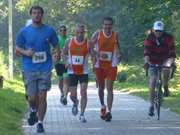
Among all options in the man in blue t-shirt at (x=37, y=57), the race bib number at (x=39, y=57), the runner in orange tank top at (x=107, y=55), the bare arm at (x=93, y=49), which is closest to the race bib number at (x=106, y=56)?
the runner in orange tank top at (x=107, y=55)

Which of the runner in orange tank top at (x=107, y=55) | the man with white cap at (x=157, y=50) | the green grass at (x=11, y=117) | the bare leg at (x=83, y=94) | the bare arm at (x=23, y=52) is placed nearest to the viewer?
the bare arm at (x=23, y=52)

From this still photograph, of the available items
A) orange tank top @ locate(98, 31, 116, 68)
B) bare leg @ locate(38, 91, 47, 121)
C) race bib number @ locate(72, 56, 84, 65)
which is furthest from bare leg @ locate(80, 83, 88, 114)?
bare leg @ locate(38, 91, 47, 121)

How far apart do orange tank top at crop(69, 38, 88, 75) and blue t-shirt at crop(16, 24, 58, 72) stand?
2260mm

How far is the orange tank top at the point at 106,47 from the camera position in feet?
49.2

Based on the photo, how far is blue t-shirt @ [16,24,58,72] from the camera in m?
12.6

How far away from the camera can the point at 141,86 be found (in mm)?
32594

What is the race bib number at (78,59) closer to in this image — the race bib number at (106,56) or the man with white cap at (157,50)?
the race bib number at (106,56)

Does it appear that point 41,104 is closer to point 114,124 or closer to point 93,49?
point 114,124

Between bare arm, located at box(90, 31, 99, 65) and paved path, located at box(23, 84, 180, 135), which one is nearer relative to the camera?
paved path, located at box(23, 84, 180, 135)

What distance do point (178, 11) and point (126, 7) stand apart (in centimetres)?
721

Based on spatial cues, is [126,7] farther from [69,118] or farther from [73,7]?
[73,7]

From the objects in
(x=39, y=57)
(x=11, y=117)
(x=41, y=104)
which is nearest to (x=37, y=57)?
(x=39, y=57)

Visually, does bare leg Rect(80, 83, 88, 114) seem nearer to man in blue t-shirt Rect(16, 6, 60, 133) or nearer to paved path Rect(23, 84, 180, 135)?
paved path Rect(23, 84, 180, 135)

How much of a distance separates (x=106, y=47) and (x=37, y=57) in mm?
2734
